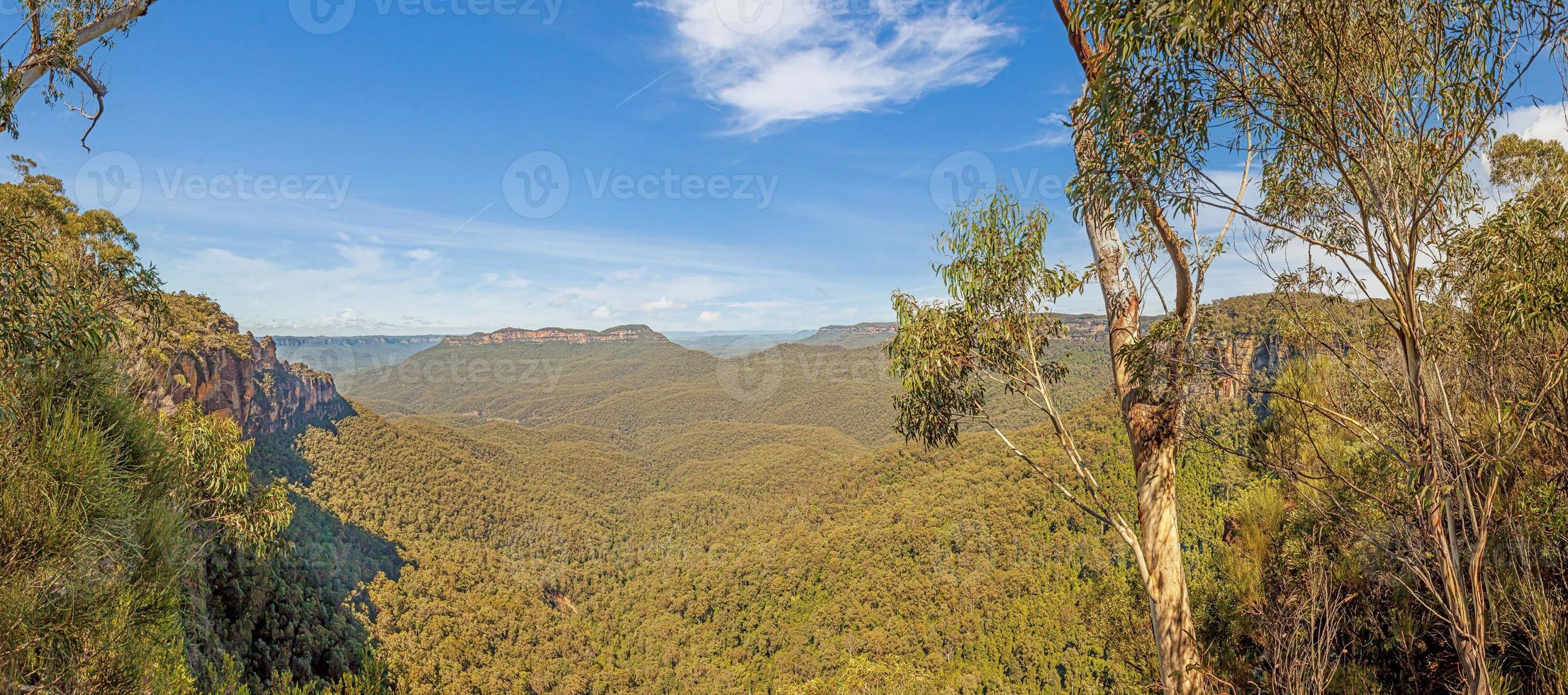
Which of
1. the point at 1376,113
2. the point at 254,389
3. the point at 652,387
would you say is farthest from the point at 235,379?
the point at 652,387

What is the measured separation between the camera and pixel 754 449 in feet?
283

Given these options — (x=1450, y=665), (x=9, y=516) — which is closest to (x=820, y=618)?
(x=1450, y=665)

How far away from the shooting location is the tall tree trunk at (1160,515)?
3.62m

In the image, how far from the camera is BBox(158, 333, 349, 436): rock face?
24.1 m

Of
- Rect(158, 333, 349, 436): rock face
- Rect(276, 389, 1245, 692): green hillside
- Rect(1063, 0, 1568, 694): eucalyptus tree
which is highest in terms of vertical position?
Rect(1063, 0, 1568, 694): eucalyptus tree

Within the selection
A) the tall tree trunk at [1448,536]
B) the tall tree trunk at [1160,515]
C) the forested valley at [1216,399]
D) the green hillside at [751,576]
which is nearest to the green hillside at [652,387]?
the green hillside at [751,576]

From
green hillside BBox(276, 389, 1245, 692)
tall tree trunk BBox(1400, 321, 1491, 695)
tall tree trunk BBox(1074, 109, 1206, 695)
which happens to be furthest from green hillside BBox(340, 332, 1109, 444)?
tall tree trunk BBox(1400, 321, 1491, 695)

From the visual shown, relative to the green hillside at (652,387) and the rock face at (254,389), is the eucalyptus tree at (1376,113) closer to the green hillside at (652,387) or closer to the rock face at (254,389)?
the rock face at (254,389)

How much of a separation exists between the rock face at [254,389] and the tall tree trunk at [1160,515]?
18556mm

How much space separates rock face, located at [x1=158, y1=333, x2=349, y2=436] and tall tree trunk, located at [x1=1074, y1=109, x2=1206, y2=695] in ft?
60.9

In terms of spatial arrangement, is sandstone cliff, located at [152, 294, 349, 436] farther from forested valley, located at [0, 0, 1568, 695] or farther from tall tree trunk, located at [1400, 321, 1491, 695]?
tall tree trunk, located at [1400, 321, 1491, 695]

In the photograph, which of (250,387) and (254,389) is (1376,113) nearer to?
(250,387)

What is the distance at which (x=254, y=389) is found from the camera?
36.3m

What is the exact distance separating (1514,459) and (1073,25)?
181 inches
